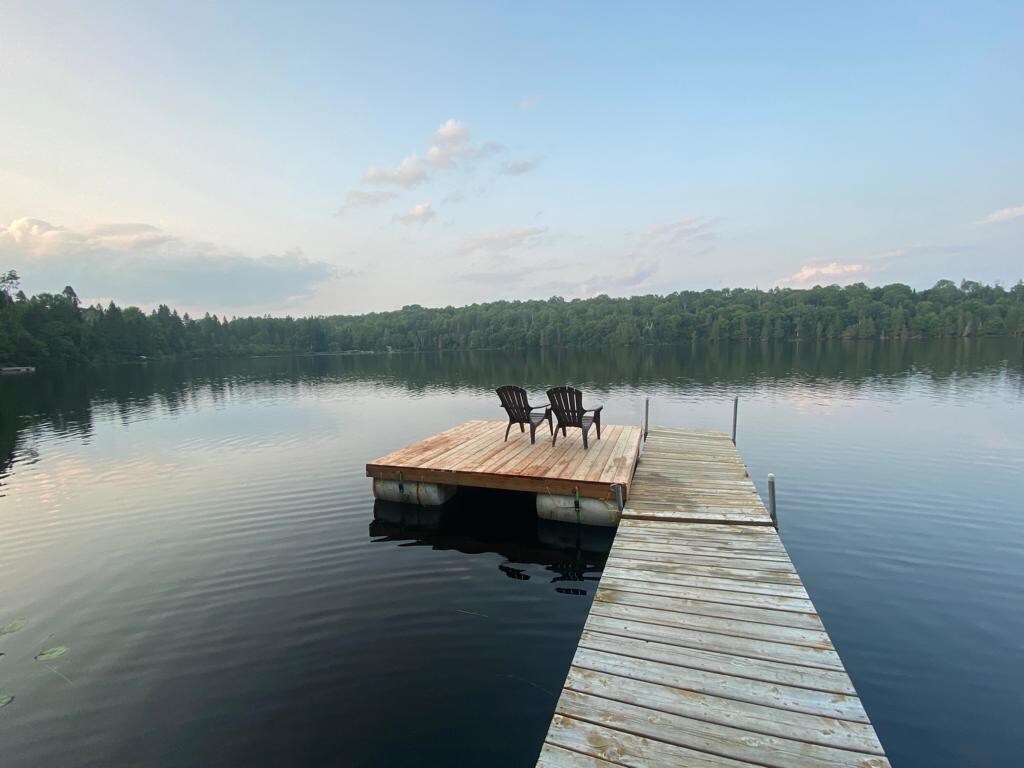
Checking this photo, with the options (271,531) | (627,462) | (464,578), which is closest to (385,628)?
(464,578)

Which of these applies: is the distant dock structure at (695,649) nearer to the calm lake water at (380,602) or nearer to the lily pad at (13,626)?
the calm lake water at (380,602)

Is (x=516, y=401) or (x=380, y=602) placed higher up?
(x=516, y=401)

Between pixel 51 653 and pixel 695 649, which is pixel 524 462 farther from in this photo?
pixel 51 653

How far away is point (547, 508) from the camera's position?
23.6 ft

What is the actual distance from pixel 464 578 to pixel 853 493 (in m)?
7.38

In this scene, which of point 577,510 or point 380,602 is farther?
point 577,510

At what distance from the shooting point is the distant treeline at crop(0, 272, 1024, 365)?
6606 cm

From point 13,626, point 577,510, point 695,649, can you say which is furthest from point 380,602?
point 13,626

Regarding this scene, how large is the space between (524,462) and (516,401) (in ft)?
4.94

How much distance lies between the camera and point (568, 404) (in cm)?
835

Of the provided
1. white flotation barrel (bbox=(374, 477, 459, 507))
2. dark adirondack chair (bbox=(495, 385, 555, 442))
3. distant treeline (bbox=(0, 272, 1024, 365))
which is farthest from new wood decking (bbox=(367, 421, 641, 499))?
distant treeline (bbox=(0, 272, 1024, 365))

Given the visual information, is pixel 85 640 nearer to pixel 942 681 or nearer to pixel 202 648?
pixel 202 648

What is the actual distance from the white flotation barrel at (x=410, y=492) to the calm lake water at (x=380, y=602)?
0.84ft

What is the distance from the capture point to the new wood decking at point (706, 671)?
253cm
